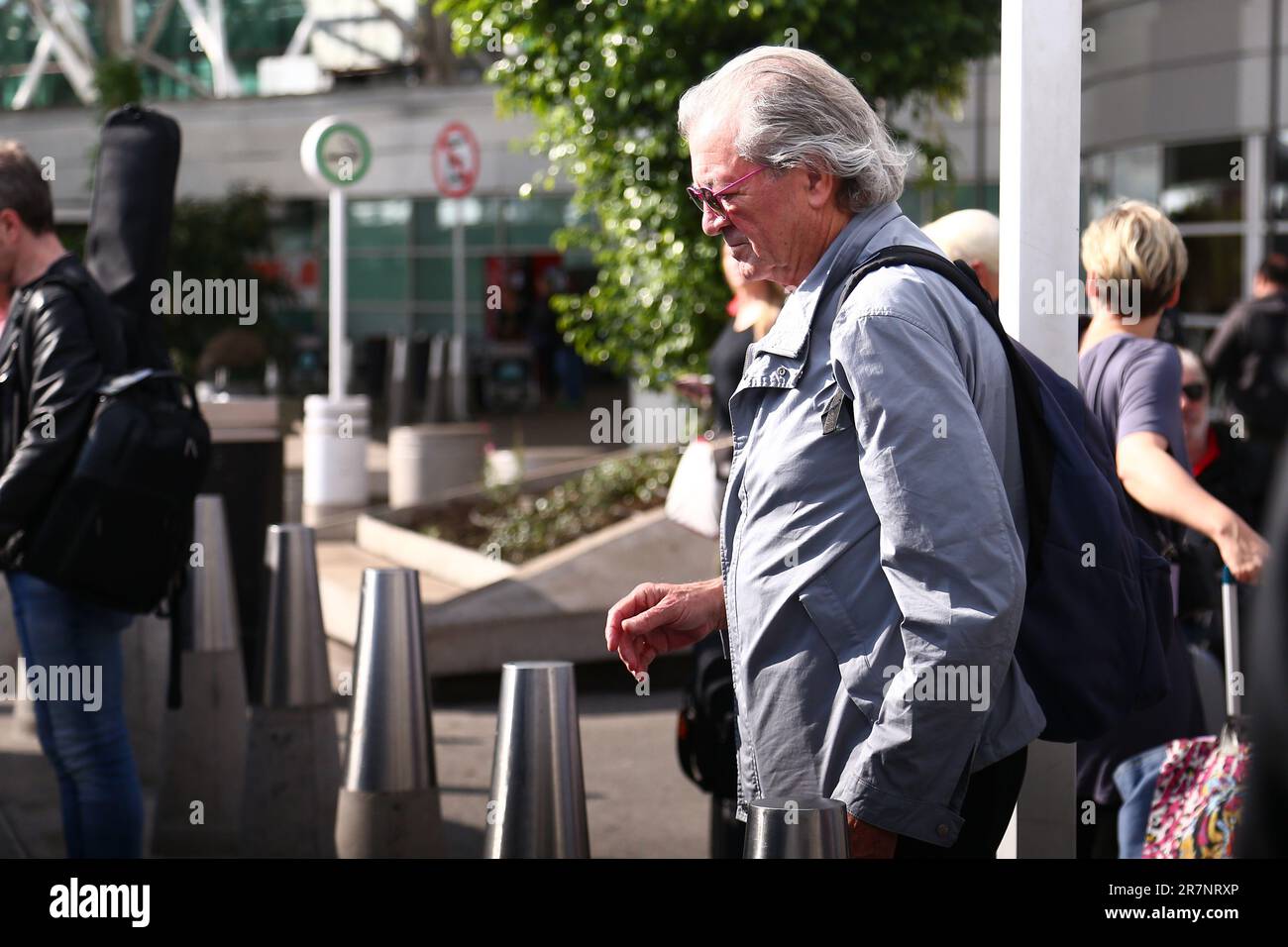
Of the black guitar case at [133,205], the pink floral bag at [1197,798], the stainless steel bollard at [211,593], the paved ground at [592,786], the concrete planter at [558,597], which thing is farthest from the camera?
the concrete planter at [558,597]

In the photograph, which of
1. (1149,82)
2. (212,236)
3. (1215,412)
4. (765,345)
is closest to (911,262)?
(765,345)

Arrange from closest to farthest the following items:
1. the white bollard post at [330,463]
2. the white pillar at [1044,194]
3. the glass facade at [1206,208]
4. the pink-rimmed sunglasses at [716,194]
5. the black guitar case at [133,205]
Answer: the pink-rimmed sunglasses at [716,194] < the white pillar at [1044,194] < the black guitar case at [133,205] < the white bollard post at [330,463] < the glass facade at [1206,208]

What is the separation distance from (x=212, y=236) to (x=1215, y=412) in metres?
13.5

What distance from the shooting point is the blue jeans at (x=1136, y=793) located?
3.66 m

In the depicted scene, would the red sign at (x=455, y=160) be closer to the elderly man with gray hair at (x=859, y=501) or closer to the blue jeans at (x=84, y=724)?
the blue jeans at (x=84, y=724)

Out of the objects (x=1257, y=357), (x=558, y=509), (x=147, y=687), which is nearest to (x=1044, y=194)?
(x=147, y=687)

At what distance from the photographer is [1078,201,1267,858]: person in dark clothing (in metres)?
3.67

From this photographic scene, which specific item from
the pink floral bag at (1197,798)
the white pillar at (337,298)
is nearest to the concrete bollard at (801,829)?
the pink floral bag at (1197,798)

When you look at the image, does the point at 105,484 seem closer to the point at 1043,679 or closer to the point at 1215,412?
the point at 1043,679

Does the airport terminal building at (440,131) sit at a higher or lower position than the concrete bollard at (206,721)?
higher

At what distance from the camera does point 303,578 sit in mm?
5242

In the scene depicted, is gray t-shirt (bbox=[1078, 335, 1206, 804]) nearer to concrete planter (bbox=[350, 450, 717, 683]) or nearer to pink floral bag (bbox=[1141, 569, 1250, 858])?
pink floral bag (bbox=[1141, 569, 1250, 858])

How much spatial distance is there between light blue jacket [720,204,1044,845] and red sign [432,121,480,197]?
13.8 m

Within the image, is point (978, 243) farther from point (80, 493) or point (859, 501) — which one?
A: point (80, 493)
